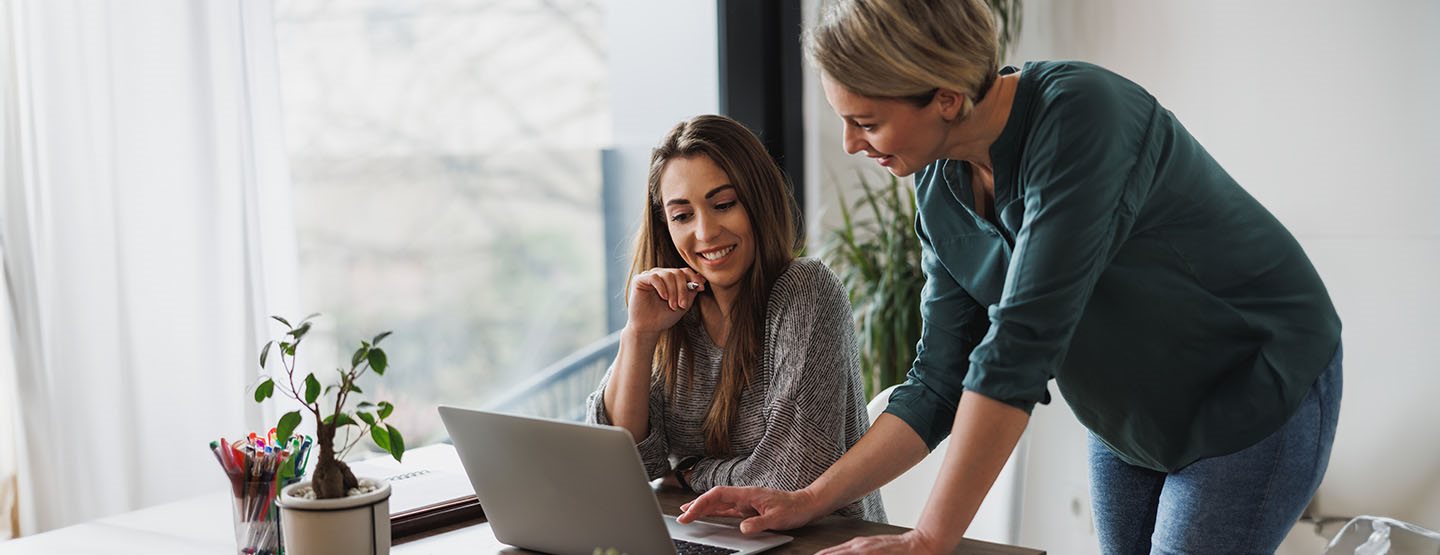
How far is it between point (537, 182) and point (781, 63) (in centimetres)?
75

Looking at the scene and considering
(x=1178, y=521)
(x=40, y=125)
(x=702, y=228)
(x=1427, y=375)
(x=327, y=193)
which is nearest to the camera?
(x=1178, y=521)

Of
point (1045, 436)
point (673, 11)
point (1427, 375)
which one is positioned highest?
point (673, 11)

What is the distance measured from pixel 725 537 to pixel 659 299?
51cm

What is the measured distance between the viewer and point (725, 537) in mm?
1372

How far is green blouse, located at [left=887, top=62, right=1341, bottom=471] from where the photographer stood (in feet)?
3.92

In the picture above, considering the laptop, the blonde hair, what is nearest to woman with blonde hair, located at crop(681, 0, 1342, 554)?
the blonde hair

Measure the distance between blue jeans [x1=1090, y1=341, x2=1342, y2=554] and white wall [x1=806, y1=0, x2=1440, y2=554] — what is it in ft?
4.27

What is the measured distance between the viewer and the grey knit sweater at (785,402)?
1.65 metres

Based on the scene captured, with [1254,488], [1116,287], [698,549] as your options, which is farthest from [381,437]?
[1254,488]

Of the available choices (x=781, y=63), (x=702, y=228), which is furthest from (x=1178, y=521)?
(x=781, y=63)

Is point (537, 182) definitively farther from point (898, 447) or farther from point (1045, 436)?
point (898, 447)

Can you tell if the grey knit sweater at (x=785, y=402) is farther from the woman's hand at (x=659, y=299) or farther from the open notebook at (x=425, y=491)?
the open notebook at (x=425, y=491)

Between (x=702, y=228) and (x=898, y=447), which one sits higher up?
(x=702, y=228)

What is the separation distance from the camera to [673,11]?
11.2 feet
